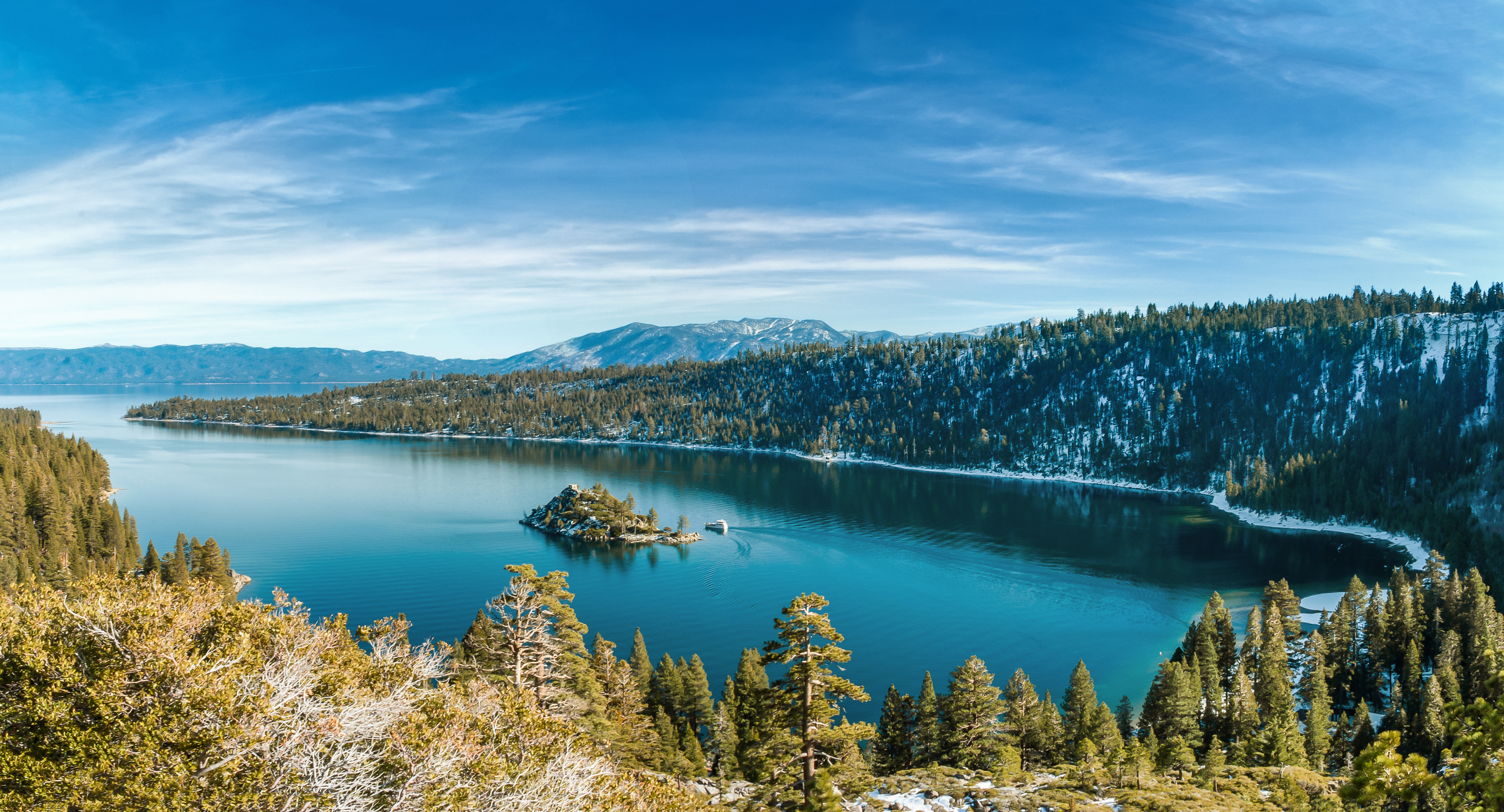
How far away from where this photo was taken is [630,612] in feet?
274

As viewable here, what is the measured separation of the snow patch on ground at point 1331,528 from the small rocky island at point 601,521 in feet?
365

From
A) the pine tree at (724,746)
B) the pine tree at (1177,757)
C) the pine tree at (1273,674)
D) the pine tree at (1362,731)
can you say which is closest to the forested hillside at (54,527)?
the pine tree at (724,746)

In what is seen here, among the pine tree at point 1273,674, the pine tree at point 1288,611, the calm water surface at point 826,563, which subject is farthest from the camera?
the calm water surface at point 826,563

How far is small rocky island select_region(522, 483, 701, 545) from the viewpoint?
403 feet

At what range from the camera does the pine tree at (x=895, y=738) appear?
4978 cm

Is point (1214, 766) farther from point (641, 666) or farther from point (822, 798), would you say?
point (641, 666)

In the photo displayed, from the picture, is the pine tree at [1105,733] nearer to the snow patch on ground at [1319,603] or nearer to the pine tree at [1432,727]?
the pine tree at [1432,727]

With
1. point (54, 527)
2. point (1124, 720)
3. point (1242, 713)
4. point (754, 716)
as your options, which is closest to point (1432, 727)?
point (1242, 713)

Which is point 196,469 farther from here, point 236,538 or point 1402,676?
point 1402,676

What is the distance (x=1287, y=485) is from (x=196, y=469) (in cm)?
25211

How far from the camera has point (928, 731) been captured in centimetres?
4844

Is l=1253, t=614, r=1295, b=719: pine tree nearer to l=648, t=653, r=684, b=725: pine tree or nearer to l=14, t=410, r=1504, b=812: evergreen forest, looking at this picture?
l=14, t=410, r=1504, b=812: evergreen forest

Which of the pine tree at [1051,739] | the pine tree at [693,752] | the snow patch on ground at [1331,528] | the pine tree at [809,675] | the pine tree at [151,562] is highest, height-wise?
the pine tree at [809,675]

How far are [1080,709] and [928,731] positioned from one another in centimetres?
1039
